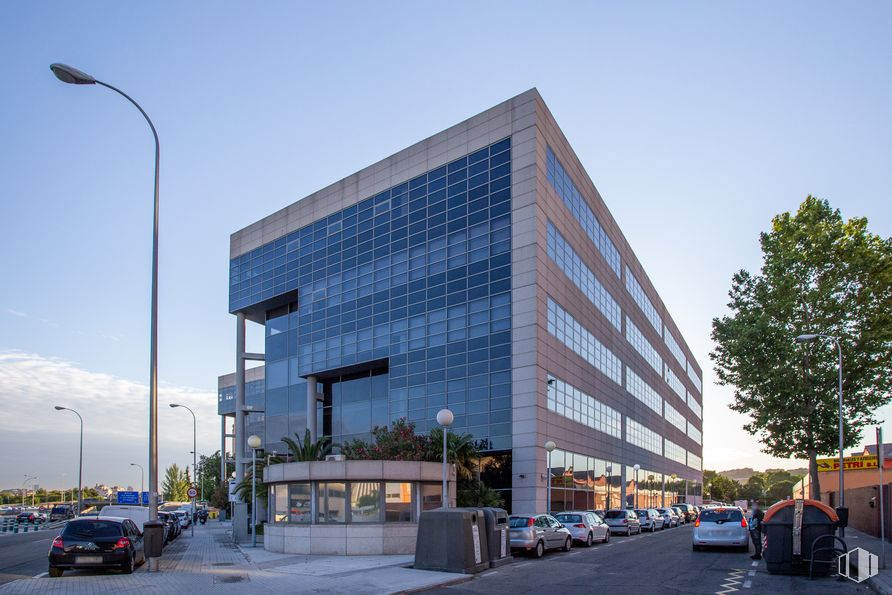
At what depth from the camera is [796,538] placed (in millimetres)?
18062

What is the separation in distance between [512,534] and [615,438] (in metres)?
33.8

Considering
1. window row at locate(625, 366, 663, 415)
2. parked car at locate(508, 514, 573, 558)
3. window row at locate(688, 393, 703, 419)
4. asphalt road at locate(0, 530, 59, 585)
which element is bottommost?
asphalt road at locate(0, 530, 59, 585)

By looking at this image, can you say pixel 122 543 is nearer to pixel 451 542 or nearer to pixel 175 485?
pixel 451 542

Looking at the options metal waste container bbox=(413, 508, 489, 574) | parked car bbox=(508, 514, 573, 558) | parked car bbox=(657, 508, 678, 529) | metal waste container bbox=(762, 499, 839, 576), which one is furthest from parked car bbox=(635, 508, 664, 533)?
metal waste container bbox=(413, 508, 489, 574)

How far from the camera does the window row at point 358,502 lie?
2414cm

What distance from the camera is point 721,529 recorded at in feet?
83.8

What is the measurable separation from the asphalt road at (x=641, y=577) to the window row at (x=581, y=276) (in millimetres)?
21450

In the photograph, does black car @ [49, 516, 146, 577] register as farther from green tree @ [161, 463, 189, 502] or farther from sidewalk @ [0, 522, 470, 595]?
green tree @ [161, 463, 189, 502]

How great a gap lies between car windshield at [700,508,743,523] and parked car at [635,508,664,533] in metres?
15.4

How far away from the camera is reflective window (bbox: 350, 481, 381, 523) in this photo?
2411 centimetres

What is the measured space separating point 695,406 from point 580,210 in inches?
A: 2737

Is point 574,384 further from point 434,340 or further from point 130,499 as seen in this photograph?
point 130,499

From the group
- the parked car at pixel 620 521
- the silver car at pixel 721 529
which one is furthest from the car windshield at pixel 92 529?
the parked car at pixel 620 521

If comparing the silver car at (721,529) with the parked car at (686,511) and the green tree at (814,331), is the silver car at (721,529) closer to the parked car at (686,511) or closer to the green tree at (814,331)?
the green tree at (814,331)
